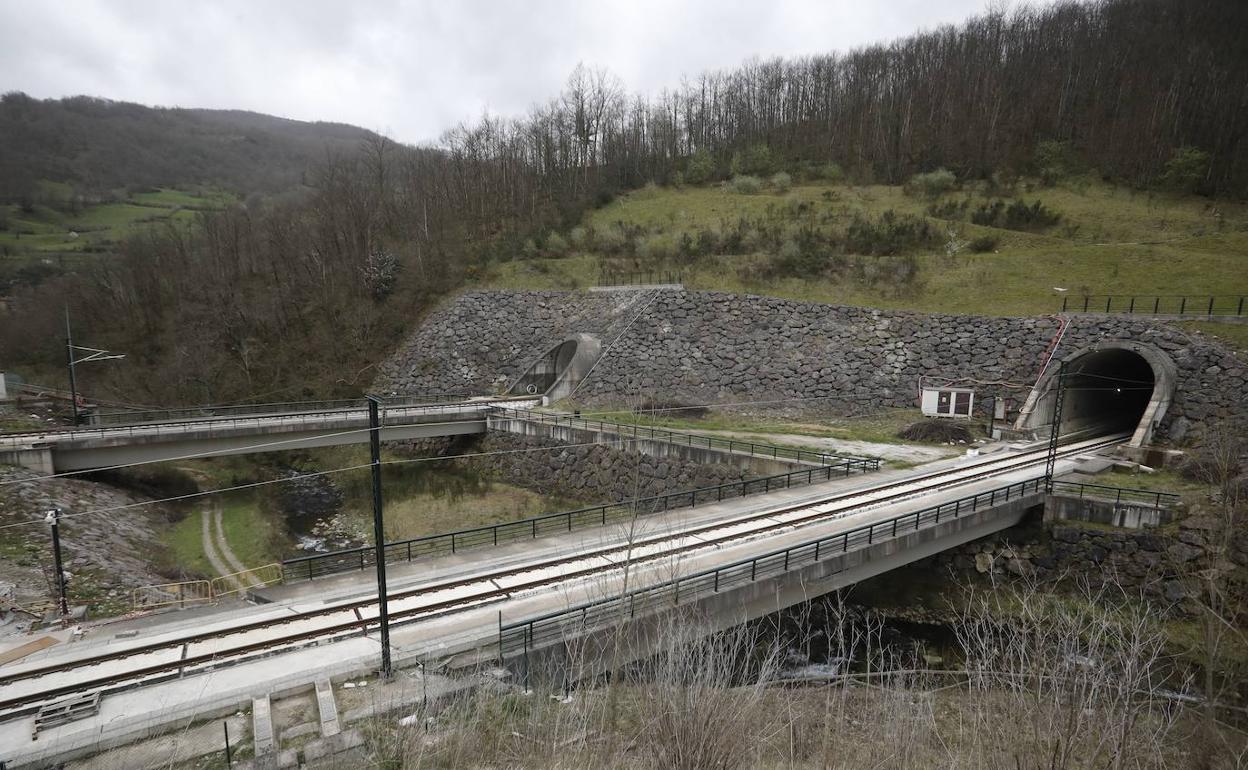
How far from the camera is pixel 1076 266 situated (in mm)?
36562

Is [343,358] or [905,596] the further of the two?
[343,358]

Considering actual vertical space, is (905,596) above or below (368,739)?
below

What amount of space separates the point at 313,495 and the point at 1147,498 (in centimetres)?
3706

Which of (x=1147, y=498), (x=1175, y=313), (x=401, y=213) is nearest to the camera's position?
(x=1147, y=498)

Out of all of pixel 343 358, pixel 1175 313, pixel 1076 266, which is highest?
pixel 1076 266

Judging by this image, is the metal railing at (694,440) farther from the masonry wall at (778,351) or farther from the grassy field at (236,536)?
the grassy field at (236,536)

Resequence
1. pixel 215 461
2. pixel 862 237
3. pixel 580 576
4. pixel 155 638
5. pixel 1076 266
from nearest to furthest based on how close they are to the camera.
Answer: pixel 155 638, pixel 580 576, pixel 215 461, pixel 1076 266, pixel 862 237

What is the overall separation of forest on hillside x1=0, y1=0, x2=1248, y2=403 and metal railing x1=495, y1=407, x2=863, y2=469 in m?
22.3

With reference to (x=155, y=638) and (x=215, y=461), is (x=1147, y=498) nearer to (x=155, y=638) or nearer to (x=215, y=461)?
(x=155, y=638)

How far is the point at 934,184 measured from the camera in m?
52.1

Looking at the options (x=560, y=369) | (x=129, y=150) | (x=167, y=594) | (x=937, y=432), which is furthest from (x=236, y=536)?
(x=129, y=150)

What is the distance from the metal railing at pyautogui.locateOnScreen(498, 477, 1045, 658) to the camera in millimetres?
9859

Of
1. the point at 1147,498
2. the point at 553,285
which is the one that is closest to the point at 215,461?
the point at 553,285

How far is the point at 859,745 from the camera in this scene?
793 centimetres
